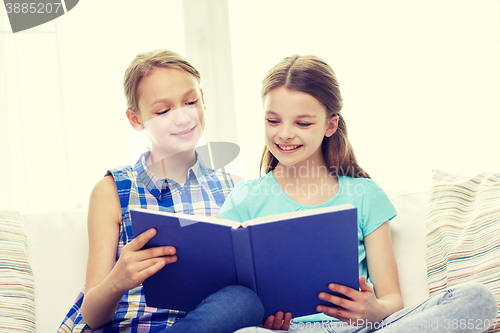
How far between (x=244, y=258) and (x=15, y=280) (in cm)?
77

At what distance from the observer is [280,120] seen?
3.86ft

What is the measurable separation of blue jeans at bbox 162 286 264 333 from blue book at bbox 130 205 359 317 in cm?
6

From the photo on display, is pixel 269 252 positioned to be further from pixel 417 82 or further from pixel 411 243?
pixel 417 82

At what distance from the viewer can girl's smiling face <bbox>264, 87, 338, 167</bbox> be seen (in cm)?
116

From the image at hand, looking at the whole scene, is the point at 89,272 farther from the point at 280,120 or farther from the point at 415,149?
the point at 415,149

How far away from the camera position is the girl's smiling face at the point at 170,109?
3.83ft

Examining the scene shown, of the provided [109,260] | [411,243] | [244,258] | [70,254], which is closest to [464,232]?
[411,243]

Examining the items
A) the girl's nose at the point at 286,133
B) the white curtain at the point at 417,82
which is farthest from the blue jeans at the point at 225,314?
the white curtain at the point at 417,82

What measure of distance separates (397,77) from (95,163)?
1463mm

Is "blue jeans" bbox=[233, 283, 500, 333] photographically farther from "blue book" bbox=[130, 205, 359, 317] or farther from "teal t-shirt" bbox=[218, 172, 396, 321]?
"teal t-shirt" bbox=[218, 172, 396, 321]

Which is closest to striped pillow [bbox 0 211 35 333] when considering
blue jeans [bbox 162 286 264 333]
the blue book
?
the blue book

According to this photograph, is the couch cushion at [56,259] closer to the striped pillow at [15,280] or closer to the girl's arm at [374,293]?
the striped pillow at [15,280]

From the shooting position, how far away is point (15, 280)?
3.98ft

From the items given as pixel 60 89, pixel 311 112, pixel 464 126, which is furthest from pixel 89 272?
pixel 464 126
